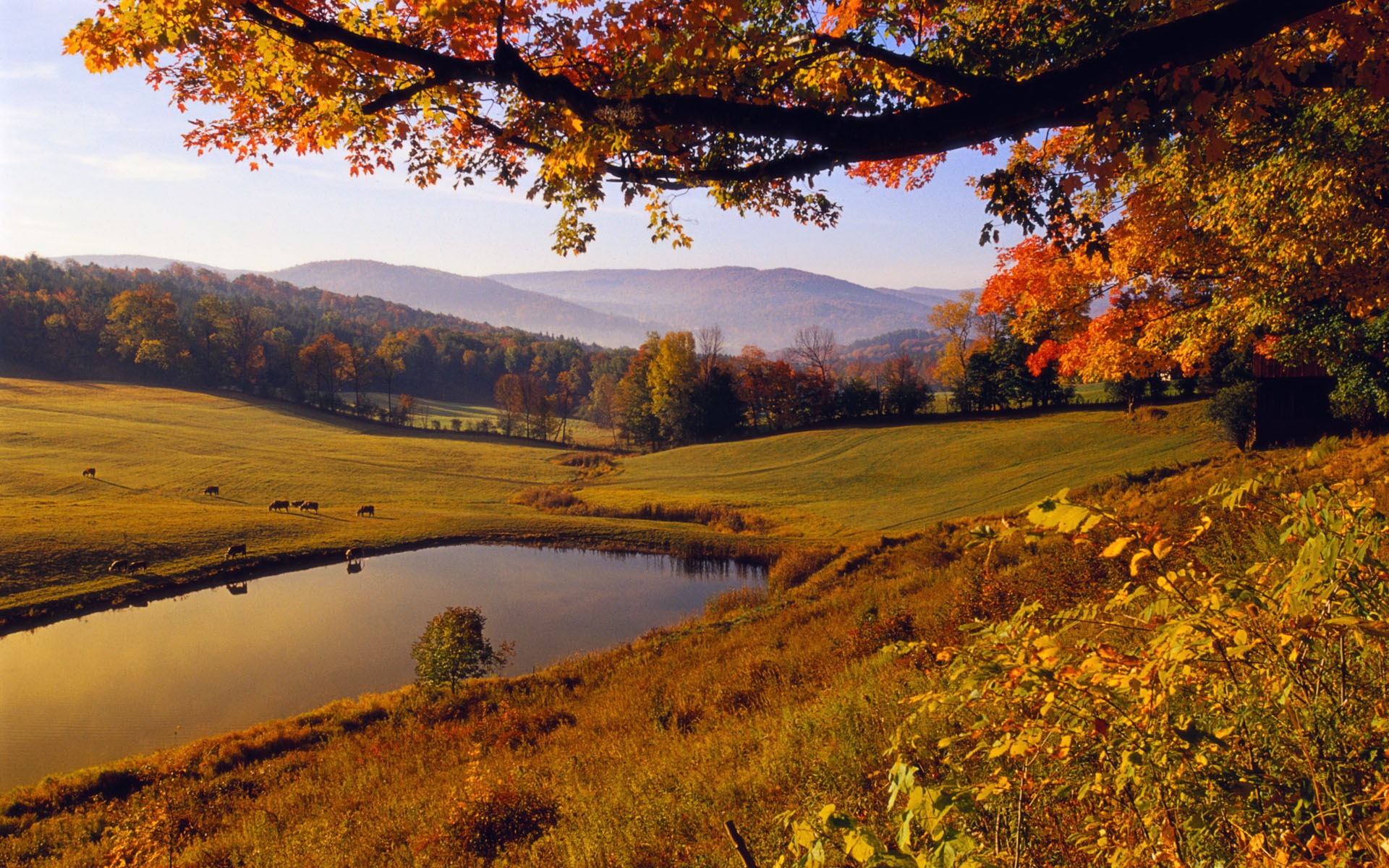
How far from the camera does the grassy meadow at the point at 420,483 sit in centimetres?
3161

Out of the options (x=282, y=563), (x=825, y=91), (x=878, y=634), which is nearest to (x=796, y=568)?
(x=878, y=634)

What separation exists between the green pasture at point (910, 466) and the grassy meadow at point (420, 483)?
0.72 feet

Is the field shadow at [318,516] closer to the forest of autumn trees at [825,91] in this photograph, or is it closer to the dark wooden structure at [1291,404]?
the forest of autumn trees at [825,91]

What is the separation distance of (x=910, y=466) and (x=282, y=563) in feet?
134

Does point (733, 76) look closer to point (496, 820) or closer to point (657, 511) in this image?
point (496, 820)

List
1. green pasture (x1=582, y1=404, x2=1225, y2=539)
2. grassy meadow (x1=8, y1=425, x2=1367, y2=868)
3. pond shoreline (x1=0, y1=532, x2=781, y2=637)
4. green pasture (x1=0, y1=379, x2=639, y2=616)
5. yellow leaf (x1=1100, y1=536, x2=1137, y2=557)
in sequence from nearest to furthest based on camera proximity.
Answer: yellow leaf (x1=1100, y1=536, x2=1137, y2=557) → grassy meadow (x1=8, y1=425, x2=1367, y2=868) → pond shoreline (x1=0, y1=532, x2=781, y2=637) → green pasture (x1=0, y1=379, x2=639, y2=616) → green pasture (x1=582, y1=404, x2=1225, y2=539)

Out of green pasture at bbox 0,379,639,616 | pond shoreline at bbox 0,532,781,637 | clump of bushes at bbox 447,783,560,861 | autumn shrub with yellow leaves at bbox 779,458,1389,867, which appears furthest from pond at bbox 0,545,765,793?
autumn shrub with yellow leaves at bbox 779,458,1389,867

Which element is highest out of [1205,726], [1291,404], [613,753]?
[1291,404]

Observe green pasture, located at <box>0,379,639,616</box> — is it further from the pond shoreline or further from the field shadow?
the pond shoreline

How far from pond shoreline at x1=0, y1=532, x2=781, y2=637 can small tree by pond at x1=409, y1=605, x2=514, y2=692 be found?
55.9ft

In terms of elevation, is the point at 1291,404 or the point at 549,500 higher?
the point at 1291,404

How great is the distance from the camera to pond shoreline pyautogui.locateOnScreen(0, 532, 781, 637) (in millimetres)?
24422

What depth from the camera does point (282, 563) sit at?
32.4 m

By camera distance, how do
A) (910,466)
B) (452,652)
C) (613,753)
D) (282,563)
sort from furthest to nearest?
(910,466) < (282,563) < (452,652) < (613,753)
